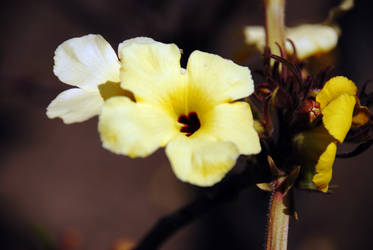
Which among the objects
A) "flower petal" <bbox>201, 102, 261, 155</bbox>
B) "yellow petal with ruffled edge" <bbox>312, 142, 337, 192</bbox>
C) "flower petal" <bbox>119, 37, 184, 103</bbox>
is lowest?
"yellow petal with ruffled edge" <bbox>312, 142, 337, 192</bbox>

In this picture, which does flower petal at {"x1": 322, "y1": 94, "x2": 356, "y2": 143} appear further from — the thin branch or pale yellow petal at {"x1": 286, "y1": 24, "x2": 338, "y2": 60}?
pale yellow petal at {"x1": 286, "y1": 24, "x2": 338, "y2": 60}

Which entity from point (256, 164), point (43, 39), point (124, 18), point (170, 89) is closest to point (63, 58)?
point (170, 89)

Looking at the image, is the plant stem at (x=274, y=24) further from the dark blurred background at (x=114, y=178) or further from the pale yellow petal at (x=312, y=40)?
the dark blurred background at (x=114, y=178)

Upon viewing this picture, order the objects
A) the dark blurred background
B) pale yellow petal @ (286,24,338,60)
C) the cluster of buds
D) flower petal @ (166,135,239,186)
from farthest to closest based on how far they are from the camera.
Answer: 1. the dark blurred background
2. pale yellow petal @ (286,24,338,60)
3. the cluster of buds
4. flower petal @ (166,135,239,186)

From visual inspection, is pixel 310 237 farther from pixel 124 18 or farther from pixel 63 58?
pixel 63 58

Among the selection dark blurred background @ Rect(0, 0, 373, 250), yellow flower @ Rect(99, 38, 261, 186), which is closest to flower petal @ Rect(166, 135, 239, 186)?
yellow flower @ Rect(99, 38, 261, 186)

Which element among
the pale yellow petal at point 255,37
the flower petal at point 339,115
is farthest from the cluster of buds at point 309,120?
the pale yellow petal at point 255,37

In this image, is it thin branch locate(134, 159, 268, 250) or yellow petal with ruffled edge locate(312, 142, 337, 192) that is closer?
yellow petal with ruffled edge locate(312, 142, 337, 192)

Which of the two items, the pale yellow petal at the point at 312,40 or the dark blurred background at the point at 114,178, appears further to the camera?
the dark blurred background at the point at 114,178
